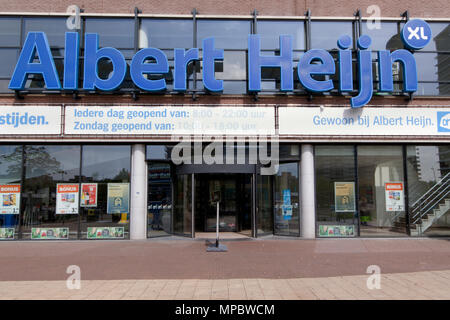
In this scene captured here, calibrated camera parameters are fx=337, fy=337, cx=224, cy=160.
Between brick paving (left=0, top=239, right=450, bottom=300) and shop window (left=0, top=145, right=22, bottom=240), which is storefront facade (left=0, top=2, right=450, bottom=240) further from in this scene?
brick paving (left=0, top=239, right=450, bottom=300)

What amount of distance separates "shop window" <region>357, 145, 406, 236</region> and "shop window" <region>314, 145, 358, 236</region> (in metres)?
0.38

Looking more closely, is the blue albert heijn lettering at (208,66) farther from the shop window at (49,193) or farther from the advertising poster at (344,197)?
the advertising poster at (344,197)

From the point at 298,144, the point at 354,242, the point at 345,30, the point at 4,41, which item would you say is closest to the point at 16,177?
the point at 4,41

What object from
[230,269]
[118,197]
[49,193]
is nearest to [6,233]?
[49,193]

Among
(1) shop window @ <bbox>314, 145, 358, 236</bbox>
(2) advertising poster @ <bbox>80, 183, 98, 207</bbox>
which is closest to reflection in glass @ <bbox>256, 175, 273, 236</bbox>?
(1) shop window @ <bbox>314, 145, 358, 236</bbox>

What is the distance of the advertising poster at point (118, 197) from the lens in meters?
13.7

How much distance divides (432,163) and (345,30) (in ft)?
22.2

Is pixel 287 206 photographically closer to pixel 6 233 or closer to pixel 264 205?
pixel 264 205

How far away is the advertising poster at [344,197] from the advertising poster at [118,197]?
8.64 metres

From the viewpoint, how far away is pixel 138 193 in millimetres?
13656

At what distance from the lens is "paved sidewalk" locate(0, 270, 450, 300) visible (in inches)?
248

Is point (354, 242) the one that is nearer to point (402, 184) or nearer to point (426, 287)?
point (402, 184)

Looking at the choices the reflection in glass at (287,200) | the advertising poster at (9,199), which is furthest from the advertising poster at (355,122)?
the advertising poster at (9,199)

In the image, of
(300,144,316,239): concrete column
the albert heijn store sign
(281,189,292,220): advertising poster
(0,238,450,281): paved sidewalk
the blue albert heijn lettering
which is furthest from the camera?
(281,189,292,220): advertising poster
